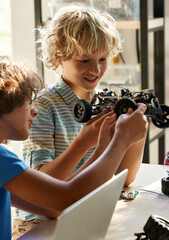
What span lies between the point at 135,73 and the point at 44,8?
824 millimetres

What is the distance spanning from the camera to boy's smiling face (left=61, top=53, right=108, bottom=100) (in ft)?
4.68

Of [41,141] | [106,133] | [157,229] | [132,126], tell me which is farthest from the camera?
[41,141]

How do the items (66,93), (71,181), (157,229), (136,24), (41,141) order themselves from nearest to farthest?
1. (157,229)
2. (71,181)
3. (41,141)
4. (66,93)
5. (136,24)

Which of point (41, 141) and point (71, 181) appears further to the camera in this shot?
point (41, 141)

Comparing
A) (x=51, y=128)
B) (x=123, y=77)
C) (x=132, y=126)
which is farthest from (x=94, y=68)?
(x=123, y=77)

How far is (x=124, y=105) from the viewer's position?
3.86 feet

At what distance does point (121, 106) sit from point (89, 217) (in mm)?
461

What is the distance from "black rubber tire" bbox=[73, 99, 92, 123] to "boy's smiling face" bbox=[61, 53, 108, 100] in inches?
6.4

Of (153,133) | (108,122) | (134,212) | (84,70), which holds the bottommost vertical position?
(153,133)

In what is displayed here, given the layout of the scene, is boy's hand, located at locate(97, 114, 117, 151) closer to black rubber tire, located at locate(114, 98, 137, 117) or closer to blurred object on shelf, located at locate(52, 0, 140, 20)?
black rubber tire, located at locate(114, 98, 137, 117)

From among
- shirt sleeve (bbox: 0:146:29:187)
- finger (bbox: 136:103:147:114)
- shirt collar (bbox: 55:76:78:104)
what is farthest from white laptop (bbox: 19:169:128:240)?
shirt collar (bbox: 55:76:78:104)

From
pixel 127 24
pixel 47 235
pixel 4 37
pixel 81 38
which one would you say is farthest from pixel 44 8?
pixel 47 235

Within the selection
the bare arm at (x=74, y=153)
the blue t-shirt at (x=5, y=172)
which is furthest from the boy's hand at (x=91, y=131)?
the blue t-shirt at (x=5, y=172)

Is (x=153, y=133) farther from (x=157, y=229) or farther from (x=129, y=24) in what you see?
(x=157, y=229)
